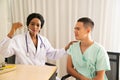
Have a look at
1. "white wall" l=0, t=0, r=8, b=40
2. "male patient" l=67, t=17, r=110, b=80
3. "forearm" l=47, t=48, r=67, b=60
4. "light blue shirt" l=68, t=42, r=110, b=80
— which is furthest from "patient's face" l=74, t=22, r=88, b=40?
"white wall" l=0, t=0, r=8, b=40

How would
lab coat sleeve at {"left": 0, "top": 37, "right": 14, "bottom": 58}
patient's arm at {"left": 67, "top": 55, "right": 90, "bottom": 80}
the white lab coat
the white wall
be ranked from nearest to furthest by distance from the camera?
lab coat sleeve at {"left": 0, "top": 37, "right": 14, "bottom": 58}, patient's arm at {"left": 67, "top": 55, "right": 90, "bottom": 80}, the white lab coat, the white wall

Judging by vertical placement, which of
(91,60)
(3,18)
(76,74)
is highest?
(3,18)

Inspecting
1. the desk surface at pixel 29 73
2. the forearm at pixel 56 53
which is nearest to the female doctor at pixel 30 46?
the forearm at pixel 56 53

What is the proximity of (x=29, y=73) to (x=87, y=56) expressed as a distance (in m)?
0.61

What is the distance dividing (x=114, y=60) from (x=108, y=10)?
0.74 metres

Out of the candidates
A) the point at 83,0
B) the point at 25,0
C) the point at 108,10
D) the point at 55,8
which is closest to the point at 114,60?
the point at 108,10

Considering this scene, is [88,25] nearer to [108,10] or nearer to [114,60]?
[114,60]

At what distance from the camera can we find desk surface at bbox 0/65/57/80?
144 centimetres

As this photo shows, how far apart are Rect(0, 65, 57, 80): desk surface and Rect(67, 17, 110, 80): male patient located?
0.33 meters

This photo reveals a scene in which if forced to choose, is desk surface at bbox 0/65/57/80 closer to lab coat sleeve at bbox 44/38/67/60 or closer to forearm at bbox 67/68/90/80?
forearm at bbox 67/68/90/80

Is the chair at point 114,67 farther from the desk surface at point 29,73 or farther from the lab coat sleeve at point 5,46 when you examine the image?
the lab coat sleeve at point 5,46

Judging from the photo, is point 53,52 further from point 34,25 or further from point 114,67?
point 114,67

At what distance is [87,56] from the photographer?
175cm

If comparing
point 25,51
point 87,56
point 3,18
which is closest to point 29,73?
point 25,51
